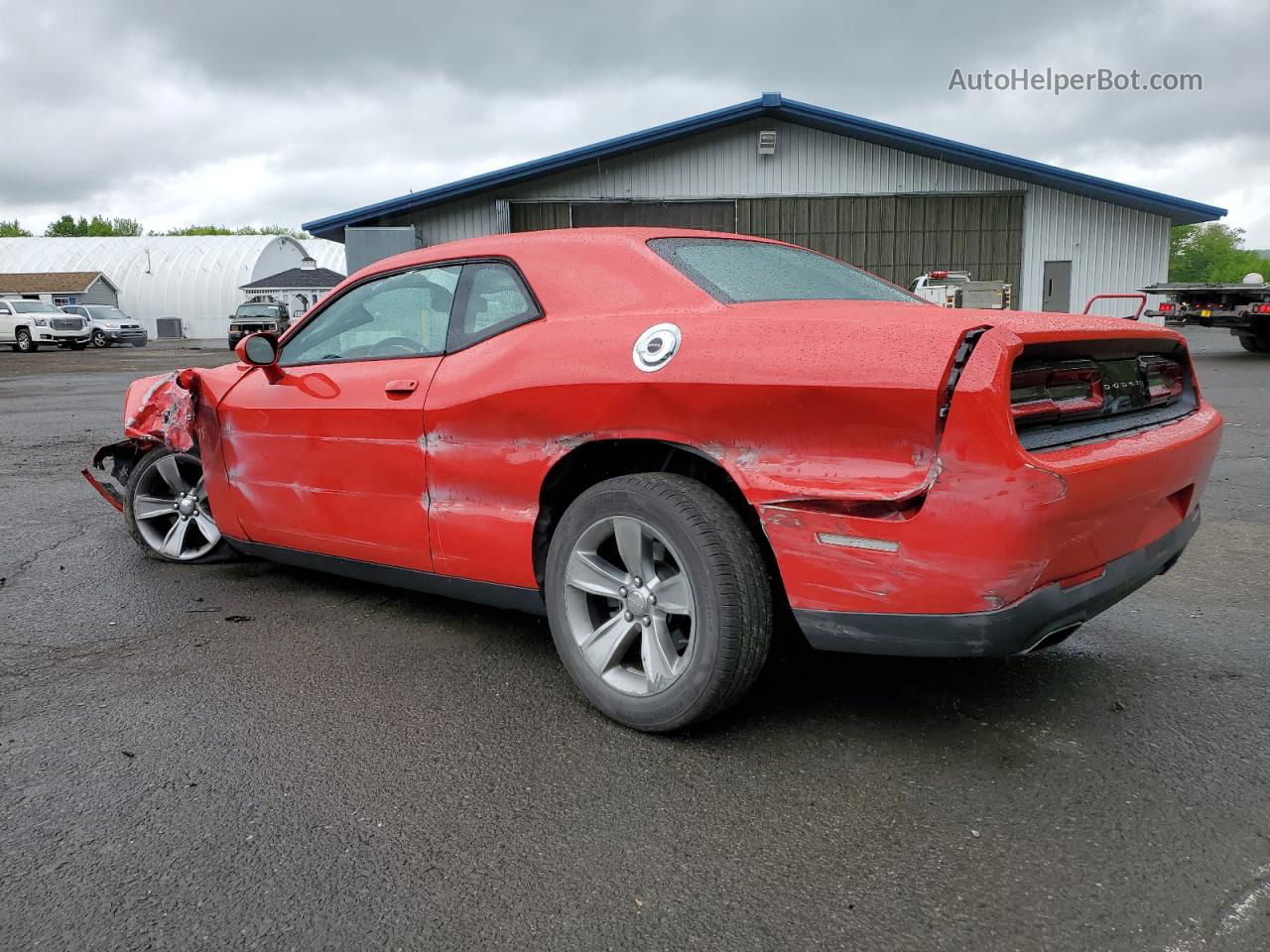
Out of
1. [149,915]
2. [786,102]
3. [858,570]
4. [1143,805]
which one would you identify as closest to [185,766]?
[149,915]

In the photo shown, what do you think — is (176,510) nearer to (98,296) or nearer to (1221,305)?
(1221,305)

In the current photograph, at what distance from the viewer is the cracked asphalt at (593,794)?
1.98m

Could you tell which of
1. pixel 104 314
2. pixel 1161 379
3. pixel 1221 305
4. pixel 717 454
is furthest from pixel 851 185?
pixel 104 314

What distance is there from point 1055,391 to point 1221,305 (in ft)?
57.1

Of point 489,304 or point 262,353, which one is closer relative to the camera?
point 489,304

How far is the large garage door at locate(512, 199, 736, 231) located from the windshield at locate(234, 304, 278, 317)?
1750cm

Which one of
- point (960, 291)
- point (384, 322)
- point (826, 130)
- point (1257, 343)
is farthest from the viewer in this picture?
point (826, 130)

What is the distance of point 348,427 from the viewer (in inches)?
140

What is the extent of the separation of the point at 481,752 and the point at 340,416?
149 centimetres

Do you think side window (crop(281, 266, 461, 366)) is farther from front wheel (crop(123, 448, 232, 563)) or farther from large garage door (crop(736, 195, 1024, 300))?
large garage door (crop(736, 195, 1024, 300))

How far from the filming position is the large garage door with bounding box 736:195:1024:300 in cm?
2145

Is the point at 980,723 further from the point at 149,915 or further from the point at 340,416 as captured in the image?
the point at 340,416

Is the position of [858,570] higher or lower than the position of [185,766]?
higher

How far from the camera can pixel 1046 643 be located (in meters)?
2.49
